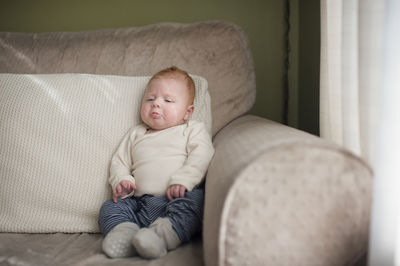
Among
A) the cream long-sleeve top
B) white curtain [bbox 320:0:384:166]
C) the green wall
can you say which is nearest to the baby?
the cream long-sleeve top

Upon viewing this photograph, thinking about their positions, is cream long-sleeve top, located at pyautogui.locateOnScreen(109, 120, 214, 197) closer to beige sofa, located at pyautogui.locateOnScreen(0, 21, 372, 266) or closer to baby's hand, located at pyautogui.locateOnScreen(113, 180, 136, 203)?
baby's hand, located at pyautogui.locateOnScreen(113, 180, 136, 203)

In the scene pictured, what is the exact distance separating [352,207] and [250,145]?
0.23m

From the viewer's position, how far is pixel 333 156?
2.12 feet

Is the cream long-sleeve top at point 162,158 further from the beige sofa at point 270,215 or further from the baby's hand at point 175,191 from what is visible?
the beige sofa at point 270,215

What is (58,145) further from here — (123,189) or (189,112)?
(189,112)

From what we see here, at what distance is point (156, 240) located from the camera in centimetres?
82

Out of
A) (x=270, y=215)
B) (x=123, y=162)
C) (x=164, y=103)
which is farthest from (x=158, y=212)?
(x=270, y=215)

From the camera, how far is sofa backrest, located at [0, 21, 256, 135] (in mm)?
1318

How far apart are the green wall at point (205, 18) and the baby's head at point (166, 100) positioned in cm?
70

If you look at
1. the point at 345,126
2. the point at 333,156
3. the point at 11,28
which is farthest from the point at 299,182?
the point at 11,28

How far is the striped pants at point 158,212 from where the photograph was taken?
911 millimetres

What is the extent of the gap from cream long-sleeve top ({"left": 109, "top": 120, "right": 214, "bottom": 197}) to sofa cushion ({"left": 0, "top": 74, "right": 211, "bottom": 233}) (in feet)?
0.15

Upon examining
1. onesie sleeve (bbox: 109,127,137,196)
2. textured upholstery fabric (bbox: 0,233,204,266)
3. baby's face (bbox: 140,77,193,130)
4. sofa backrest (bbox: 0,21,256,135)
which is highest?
sofa backrest (bbox: 0,21,256,135)

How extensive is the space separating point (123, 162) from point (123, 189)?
0.28 ft
